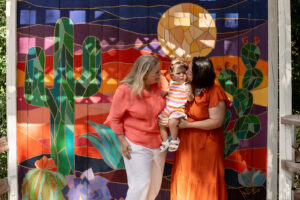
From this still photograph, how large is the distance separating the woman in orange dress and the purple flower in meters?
1.13

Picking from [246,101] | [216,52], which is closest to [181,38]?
[216,52]

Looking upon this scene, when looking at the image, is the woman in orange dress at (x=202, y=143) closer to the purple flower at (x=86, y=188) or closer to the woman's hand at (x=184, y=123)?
the woman's hand at (x=184, y=123)

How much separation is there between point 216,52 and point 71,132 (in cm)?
190

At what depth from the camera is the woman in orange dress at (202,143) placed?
347cm

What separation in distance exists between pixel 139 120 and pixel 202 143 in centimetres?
64

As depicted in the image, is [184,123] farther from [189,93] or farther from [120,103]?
[120,103]

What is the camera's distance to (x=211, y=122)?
3438mm

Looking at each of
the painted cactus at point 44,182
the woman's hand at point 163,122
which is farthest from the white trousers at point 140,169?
the painted cactus at point 44,182

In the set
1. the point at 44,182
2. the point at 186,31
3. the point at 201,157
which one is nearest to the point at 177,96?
the point at 201,157

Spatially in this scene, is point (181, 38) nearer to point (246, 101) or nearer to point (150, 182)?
point (246, 101)

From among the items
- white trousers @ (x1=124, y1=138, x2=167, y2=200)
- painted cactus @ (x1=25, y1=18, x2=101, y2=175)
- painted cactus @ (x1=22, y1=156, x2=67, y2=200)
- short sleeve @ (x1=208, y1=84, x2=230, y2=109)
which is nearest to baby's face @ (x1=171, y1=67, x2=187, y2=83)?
short sleeve @ (x1=208, y1=84, x2=230, y2=109)

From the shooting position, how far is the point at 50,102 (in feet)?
14.0

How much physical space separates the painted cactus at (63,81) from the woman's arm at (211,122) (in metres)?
1.28

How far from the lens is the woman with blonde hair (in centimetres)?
345
